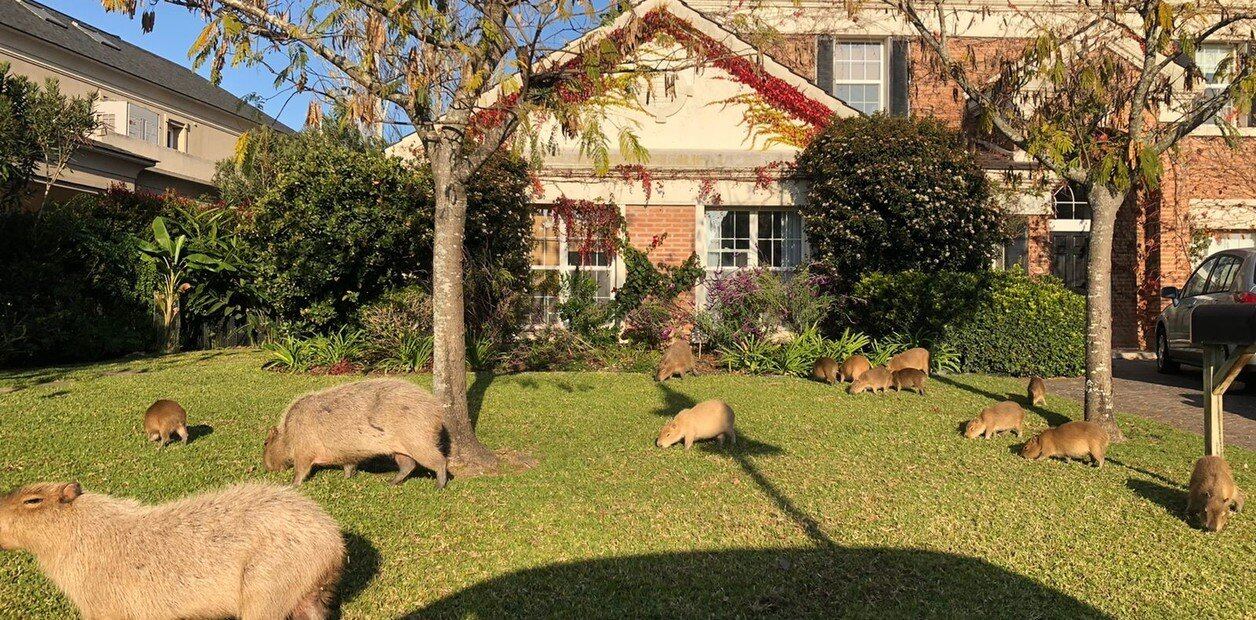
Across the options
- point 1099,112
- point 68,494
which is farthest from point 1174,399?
point 68,494

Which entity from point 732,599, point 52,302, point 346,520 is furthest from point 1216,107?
point 52,302

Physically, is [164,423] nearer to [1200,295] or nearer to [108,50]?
[1200,295]

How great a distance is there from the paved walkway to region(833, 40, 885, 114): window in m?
8.26

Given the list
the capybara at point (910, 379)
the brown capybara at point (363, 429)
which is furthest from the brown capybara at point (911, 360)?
the brown capybara at point (363, 429)

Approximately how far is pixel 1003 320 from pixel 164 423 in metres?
11.2

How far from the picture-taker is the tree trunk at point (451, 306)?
6051mm

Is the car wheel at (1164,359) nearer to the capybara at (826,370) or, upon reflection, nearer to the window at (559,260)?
the capybara at (826,370)

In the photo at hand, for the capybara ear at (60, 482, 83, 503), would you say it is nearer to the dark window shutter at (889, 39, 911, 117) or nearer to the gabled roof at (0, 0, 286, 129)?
the dark window shutter at (889, 39, 911, 117)

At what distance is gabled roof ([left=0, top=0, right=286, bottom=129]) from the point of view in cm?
2159

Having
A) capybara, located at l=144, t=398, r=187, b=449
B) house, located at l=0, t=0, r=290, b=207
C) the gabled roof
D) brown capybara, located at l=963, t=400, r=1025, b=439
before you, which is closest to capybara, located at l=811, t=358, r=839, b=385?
brown capybara, located at l=963, t=400, r=1025, b=439

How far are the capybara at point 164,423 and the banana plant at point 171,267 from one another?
7114 mm

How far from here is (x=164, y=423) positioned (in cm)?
660

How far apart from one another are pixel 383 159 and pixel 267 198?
5.99ft

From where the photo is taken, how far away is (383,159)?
1154 centimetres
